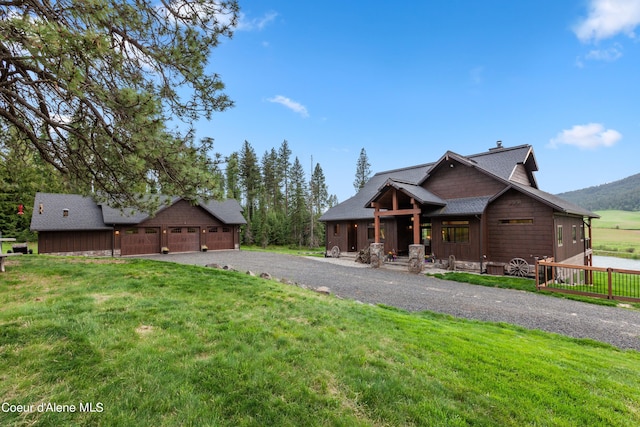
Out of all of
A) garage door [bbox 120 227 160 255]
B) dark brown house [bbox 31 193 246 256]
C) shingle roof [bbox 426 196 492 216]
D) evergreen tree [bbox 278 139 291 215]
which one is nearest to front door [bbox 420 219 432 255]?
shingle roof [bbox 426 196 492 216]

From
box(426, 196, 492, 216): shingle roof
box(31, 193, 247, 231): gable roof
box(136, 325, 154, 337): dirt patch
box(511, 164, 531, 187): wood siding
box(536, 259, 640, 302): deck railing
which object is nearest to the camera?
box(136, 325, 154, 337): dirt patch

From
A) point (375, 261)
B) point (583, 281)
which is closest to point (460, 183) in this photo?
point (375, 261)

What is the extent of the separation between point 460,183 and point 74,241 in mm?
25216

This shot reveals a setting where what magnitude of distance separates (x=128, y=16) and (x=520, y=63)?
22.2 meters

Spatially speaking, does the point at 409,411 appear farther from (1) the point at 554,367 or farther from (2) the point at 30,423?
(2) the point at 30,423

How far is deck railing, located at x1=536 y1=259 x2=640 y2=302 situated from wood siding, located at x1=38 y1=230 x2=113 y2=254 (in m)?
25.3

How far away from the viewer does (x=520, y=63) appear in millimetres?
17734

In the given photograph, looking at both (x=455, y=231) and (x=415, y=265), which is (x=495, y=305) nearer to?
(x=415, y=265)

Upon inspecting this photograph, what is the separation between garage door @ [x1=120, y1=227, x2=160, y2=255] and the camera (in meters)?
19.7

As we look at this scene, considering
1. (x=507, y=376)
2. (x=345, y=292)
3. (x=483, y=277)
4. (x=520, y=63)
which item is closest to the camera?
(x=507, y=376)

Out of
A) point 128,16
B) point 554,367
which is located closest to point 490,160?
point 554,367

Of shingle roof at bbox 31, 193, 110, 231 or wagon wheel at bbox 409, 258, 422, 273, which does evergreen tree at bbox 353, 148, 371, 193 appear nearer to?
wagon wheel at bbox 409, 258, 422, 273

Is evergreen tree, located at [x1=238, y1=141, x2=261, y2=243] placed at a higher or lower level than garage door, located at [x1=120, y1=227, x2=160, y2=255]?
higher

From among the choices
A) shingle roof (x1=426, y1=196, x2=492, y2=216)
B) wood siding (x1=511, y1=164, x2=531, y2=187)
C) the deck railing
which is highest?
wood siding (x1=511, y1=164, x2=531, y2=187)
